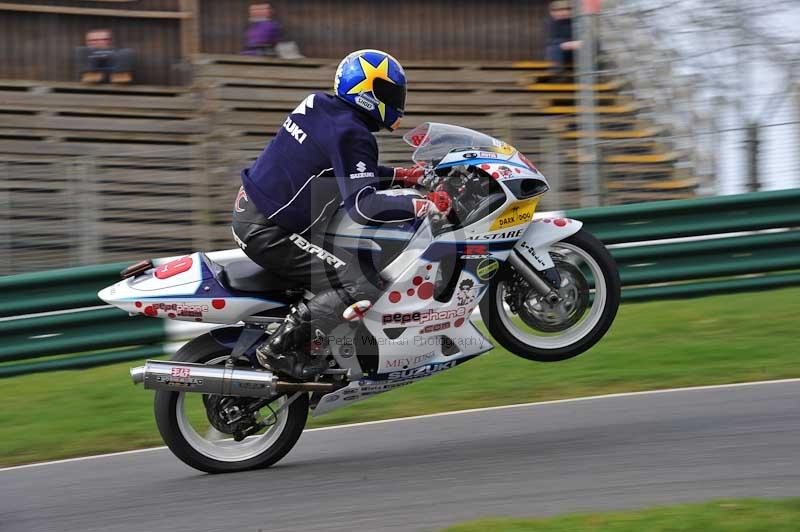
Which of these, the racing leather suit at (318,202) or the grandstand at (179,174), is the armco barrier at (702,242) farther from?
the racing leather suit at (318,202)

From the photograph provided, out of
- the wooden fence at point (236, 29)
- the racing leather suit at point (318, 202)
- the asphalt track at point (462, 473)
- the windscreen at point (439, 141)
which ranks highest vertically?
the wooden fence at point (236, 29)

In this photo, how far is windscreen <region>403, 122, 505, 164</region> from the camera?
5996 mm

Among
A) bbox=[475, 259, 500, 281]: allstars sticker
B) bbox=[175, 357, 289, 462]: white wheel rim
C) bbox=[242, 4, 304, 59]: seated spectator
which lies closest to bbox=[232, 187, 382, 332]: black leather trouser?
bbox=[475, 259, 500, 281]: allstars sticker

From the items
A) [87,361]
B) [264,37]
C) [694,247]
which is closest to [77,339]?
[87,361]

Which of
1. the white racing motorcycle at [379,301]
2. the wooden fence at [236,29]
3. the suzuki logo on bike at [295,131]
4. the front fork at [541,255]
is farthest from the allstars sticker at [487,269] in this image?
the wooden fence at [236,29]

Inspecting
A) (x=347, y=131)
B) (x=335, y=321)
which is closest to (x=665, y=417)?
(x=335, y=321)

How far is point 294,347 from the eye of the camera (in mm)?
5996

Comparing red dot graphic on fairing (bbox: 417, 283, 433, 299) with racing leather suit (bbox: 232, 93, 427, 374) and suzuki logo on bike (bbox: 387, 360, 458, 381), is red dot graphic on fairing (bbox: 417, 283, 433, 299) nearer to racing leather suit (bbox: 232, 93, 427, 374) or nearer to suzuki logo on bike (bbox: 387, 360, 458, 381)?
racing leather suit (bbox: 232, 93, 427, 374)

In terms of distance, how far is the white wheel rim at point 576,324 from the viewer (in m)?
6.29

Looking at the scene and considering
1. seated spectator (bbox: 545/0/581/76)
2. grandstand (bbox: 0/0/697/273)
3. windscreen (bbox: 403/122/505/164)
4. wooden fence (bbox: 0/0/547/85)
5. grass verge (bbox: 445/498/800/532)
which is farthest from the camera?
wooden fence (bbox: 0/0/547/85)

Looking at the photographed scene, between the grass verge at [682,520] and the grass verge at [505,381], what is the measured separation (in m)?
2.57

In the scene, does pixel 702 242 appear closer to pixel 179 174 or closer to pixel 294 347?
pixel 179 174

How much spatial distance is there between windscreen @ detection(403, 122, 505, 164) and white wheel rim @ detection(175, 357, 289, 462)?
1.49 metres

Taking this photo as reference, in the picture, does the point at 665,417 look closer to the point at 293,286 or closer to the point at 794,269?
the point at 293,286
